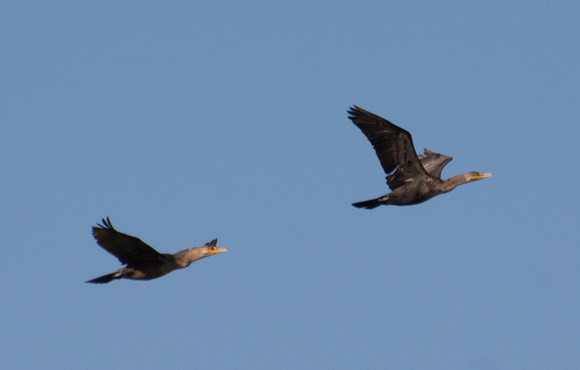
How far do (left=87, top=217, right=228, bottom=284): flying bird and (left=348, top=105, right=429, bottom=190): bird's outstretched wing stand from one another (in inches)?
159

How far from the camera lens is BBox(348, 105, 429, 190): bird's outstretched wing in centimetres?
1994

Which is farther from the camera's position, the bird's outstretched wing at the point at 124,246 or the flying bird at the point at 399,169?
the flying bird at the point at 399,169

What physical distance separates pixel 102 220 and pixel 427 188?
6.61 m

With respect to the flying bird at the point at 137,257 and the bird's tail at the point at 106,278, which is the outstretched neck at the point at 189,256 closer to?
the flying bird at the point at 137,257

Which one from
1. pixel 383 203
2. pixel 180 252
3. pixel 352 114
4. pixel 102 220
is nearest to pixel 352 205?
pixel 383 203

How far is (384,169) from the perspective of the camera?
2069 centimetres

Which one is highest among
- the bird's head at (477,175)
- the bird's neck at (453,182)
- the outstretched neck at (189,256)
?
the bird's head at (477,175)

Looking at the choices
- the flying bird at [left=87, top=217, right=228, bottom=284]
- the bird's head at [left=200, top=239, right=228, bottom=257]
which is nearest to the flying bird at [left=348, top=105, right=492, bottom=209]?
the bird's head at [left=200, top=239, right=228, bottom=257]

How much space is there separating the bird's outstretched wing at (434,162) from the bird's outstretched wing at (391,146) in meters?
2.63

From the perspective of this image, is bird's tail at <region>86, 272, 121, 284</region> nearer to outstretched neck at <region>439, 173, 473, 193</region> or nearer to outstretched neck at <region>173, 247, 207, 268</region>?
outstretched neck at <region>173, 247, 207, 268</region>

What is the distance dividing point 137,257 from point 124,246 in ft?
1.21

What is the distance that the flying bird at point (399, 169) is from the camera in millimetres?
20031

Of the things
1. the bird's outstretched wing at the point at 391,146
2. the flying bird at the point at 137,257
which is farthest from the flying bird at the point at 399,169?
the flying bird at the point at 137,257

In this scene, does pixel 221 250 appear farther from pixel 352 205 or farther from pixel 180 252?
pixel 352 205
